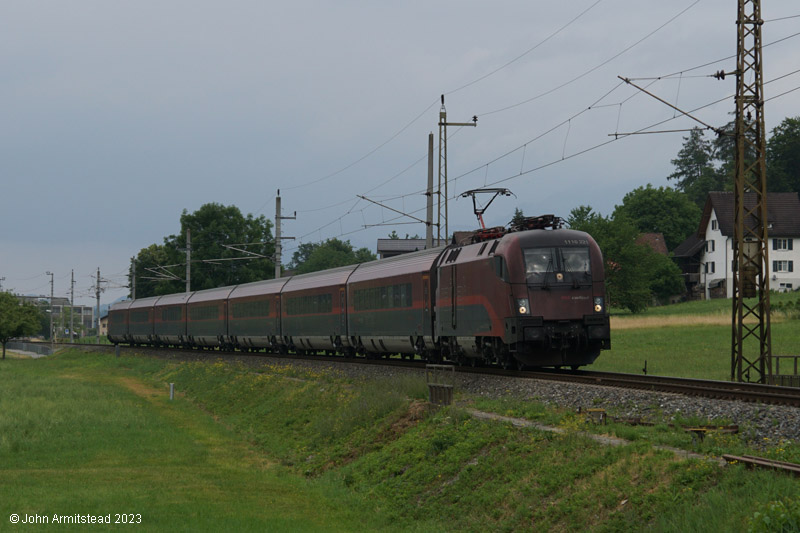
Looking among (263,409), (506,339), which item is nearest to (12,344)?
(263,409)

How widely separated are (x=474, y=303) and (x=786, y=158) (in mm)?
101223

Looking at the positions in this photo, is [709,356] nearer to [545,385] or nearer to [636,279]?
[545,385]

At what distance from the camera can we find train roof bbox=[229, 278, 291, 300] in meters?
49.0

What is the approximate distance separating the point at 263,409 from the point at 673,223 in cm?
10156

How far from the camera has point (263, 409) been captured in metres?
29.8

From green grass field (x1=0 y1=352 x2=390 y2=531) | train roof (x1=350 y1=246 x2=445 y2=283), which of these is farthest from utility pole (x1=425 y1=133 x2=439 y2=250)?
green grass field (x1=0 y1=352 x2=390 y2=531)

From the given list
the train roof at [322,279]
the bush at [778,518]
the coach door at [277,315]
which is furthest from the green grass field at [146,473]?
the coach door at [277,315]

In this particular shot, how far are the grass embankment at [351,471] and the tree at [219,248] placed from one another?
7426 centimetres

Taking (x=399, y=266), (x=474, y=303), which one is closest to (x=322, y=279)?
(x=399, y=266)

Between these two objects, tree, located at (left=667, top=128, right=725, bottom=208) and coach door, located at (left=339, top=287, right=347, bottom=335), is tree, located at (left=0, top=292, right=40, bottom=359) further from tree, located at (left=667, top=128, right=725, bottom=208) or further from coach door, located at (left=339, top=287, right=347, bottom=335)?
tree, located at (left=667, top=128, right=725, bottom=208)

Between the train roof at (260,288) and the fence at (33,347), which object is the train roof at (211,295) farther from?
the fence at (33,347)

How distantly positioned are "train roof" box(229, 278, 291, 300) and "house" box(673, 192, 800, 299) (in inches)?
2090

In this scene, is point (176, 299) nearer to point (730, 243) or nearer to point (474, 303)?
point (474, 303)

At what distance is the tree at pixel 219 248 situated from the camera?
10594 centimetres
